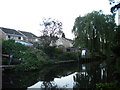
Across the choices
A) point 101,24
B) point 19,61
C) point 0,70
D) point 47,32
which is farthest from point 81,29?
point 0,70

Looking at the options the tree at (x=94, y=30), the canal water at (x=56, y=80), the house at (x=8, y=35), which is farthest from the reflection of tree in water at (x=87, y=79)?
the house at (x=8, y=35)

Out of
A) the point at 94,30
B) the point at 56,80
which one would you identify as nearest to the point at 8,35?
the point at 94,30

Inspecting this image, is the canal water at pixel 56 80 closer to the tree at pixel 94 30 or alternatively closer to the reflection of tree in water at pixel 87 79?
the reflection of tree in water at pixel 87 79

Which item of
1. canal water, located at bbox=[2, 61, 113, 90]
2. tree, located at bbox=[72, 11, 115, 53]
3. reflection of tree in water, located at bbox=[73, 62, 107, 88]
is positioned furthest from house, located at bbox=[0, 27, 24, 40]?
reflection of tree in water, located at bbox=[73, 62, 107, 88]

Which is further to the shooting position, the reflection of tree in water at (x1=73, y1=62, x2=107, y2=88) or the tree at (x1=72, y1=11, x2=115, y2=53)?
the tree at (x1=72, y1=11, x2=115, y2=53)

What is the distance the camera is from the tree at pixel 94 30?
24.8m

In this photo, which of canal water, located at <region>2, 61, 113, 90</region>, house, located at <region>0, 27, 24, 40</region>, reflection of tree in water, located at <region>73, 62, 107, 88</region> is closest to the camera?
reflection of tree in water, located at <region>73, 62, 107, 88</region>

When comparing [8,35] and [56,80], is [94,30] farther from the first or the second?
[8,35]

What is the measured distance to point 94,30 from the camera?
25.3 m

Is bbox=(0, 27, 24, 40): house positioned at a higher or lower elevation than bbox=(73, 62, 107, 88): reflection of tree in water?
higher

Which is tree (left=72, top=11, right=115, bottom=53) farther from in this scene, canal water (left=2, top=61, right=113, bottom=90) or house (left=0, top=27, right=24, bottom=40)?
house (left=0, top=27, right=24, bottom=40)

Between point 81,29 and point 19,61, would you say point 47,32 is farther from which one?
point 19,61

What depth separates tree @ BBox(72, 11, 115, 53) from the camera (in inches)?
976

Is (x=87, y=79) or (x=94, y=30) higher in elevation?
(x=94, y=30)
